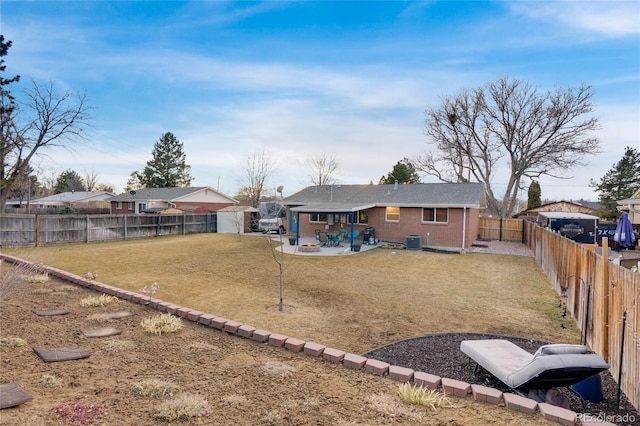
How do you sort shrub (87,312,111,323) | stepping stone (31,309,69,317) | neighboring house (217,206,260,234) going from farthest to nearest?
neighboring house (217,206,260,234) < stepping stone (31,309,69,317) < shrub (87,312,111,323)

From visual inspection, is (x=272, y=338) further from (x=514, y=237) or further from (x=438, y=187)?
(x=514, y=237)

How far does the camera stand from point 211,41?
50.1ft

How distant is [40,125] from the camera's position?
979 inches

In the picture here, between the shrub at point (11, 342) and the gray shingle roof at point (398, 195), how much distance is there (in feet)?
56.6

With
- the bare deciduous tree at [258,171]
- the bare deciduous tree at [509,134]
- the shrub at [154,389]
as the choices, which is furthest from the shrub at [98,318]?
the bare deciduous tree at [258,171]

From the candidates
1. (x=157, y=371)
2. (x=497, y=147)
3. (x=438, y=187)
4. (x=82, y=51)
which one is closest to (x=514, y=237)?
(x=438, y=187)

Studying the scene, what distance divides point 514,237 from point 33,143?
34058 mm

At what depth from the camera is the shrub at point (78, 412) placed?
291 cm

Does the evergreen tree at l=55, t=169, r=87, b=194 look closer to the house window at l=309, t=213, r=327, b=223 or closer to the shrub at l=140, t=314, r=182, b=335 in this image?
the house window at l=309, t=213, r=327, b=223

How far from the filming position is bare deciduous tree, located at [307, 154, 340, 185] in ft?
148

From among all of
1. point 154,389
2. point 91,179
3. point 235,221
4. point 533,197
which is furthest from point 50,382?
point 91,179

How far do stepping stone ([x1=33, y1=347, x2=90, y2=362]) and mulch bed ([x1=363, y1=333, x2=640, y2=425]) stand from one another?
3.76 metres

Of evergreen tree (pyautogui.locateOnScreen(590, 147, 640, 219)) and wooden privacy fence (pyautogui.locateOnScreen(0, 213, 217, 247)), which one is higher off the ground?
evergreen tree (pyautogui.locateOnScreen(590, 147, 640, 219))

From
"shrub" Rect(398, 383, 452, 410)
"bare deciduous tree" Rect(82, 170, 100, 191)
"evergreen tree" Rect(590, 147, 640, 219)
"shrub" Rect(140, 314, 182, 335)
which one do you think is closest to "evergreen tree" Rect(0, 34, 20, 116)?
"shrub" Rect(140, 314, 182, 335)
